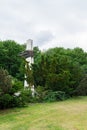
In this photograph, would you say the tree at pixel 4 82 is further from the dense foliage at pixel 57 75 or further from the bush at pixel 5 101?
the dense foliage at pixel 57 75

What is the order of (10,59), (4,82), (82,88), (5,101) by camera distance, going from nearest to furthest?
(4,82) < (5,101) < (82,88) < (10,59)

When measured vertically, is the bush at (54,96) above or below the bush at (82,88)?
below

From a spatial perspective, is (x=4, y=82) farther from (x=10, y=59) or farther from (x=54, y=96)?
(x=10, y=59)

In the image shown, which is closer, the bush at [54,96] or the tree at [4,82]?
the tree at [4,82]

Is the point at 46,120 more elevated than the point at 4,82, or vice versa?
the point at 4,82

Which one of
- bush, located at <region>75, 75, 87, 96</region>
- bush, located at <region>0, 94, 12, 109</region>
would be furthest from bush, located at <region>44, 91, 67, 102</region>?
bush, located at <region>0, 94, 12, 109</region>

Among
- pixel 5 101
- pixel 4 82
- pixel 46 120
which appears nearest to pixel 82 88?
pixel 5 101

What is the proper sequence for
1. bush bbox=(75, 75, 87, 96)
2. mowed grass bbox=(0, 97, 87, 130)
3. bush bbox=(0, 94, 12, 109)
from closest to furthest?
mowed grass bbox=(0, 97, 87, 130)
bush bbox=(0, 94, 12, 109)
bush bbox=(75, 75, 87, 96)

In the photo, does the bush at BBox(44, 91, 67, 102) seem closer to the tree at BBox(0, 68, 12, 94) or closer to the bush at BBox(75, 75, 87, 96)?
the bush at BBox(75, 75, 87, 96)

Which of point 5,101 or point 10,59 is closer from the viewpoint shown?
point 5,101

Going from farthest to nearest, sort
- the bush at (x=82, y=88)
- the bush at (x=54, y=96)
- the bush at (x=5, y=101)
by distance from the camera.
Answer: the bush at (x=82, y=88) → the bush at (x=54, y=96) → the bush at (x=5, y=101)

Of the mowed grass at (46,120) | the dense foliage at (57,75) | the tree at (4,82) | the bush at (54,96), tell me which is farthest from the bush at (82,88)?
the tree at (4,82)

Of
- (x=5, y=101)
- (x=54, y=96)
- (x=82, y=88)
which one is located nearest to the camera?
(x=5, y=101)

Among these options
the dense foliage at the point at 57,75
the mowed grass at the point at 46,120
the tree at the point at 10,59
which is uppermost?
the tree at the point at 10,59
